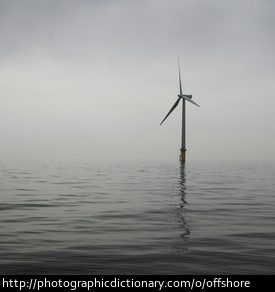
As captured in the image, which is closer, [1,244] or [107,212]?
[1,244]

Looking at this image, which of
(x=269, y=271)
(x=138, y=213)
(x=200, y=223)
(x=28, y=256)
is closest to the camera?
(x=269, y=271)

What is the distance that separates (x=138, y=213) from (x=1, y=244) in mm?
9790

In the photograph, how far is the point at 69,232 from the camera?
17.5 meters

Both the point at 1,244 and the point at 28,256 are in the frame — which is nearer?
the point at 28,256

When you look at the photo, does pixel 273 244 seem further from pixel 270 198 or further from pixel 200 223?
pixel 270 198

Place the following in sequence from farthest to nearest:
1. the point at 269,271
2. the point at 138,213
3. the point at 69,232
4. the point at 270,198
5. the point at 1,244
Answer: the point at 270,198 → the point at 138,213 → the point at 69,232 → the point at 1,244 → the point at 269,271

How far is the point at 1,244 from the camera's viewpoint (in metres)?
15.0

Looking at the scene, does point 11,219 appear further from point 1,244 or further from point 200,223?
point 200,223
